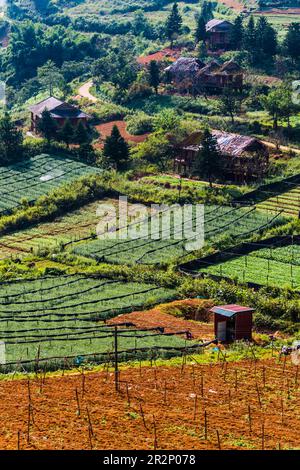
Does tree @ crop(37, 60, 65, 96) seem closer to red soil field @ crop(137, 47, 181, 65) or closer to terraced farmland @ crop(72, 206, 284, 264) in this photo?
red soil field @ crop(137, 47, 181, 65)

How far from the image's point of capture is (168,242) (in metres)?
53.5

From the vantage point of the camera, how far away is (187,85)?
260 ft

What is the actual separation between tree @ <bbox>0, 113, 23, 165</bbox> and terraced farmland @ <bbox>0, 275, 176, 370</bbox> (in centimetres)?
2104

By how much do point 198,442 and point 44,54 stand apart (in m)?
73.7

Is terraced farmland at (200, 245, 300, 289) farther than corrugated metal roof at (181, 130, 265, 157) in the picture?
No

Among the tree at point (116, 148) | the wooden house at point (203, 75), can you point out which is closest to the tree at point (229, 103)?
the wooden house at point (203, 75)

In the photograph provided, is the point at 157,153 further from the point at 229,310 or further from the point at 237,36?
the point at 229,310

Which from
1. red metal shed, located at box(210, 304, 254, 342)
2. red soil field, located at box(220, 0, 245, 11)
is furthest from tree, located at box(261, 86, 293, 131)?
red soil field, located at box(220, 0, 245, 11)

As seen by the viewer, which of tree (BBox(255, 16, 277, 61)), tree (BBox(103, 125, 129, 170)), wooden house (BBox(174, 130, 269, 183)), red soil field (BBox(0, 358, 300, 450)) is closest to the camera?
red soil field (BBox(0, 358, 300, 450))

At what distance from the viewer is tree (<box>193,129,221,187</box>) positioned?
6125 cm

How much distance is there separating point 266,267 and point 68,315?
1116cm

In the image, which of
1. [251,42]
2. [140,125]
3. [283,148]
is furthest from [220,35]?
[283,148]
